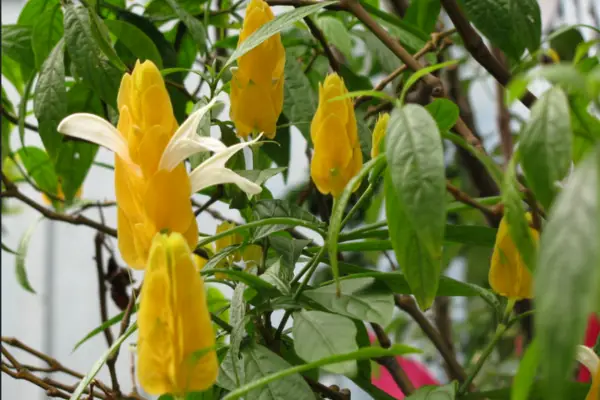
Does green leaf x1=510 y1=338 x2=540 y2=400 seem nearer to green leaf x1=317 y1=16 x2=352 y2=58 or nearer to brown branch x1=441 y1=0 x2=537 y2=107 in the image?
brown branch x1=441 y1=0 x2=537 y2=107

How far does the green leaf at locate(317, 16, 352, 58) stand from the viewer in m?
0.59

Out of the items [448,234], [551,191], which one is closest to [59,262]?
[448,234]

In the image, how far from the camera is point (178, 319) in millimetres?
251

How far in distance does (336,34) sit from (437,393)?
0.34 m

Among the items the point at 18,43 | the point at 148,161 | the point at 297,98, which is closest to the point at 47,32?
the point at 18,43

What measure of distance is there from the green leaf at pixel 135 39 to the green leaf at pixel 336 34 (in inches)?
Result: 6.5

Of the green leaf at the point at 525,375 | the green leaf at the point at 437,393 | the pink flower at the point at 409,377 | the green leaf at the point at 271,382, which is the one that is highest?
the green leaf at the point at 525,375

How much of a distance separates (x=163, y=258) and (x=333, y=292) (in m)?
0.11

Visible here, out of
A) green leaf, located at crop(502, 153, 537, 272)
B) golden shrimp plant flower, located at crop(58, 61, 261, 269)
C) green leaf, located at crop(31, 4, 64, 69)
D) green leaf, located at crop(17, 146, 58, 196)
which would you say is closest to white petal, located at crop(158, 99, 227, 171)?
golden shrimp plant flower, located at crop(58, 61, 261, 269)

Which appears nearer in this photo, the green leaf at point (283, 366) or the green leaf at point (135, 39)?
the green leaf at point (283, 366)

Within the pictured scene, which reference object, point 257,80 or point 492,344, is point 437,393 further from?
point 257,80

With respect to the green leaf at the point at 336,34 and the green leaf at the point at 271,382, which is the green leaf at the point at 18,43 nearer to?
the green leaf at the point at 336,34

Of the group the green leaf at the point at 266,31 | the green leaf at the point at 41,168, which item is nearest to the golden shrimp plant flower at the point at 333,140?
the green leaf at the point at 266,31

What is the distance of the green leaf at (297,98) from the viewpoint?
50cm
